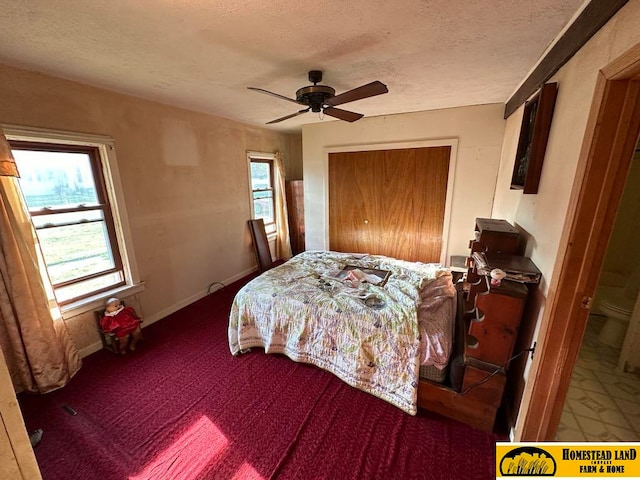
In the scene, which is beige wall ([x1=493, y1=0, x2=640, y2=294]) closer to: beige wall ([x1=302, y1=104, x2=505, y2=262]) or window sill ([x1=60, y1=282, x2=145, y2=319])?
A: beige wall ([x1=302, y1=104, x2=505, y2=262])

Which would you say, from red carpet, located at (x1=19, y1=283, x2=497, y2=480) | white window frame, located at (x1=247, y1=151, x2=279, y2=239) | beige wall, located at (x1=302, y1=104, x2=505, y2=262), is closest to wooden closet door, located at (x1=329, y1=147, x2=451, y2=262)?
beige wall, located at (x1=302, y1=104, x2=505, y2=262)

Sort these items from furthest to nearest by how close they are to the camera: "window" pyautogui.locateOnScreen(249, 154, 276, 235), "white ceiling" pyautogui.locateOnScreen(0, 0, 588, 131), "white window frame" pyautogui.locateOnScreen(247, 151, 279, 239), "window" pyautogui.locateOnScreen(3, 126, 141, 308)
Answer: "window" pyautogui.locateOnScreen(249, 154, 276, 235) < "white window frame" pyautogui.locateOnScreen(247, 151, 279, 239) < "window" pyautogui.locateOnScreen(3, 126, 141, 308) < "white ceiling" pyautogui.locateOnScreen(0, 0, 588, 131)

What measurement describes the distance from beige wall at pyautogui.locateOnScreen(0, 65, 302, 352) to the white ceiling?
8.1 inches

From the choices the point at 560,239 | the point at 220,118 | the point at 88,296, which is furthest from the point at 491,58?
the point at 88,296

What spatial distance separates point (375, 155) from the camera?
3578mm

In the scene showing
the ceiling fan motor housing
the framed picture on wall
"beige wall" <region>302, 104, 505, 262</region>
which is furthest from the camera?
"beige wall" <region>302, 104, 505, 262</region>

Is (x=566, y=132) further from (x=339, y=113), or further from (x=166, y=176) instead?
(x=166, y=176)

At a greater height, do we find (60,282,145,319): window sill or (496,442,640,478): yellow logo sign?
(60,282,145,319): window sill

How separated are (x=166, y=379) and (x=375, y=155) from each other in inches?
133

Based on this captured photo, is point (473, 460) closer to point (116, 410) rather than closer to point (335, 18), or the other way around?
point (116, 410)

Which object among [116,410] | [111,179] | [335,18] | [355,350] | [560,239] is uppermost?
[335,18]

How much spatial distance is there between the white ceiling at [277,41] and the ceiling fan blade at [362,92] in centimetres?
23

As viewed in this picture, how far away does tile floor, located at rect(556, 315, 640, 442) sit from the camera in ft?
5.07

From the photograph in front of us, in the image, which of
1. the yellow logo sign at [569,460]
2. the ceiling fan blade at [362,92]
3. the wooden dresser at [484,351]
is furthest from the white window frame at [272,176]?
the yellow logo sign at [569,460]
